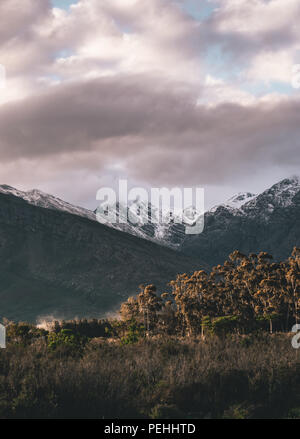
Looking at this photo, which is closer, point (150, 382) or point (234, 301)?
point (150, 382)

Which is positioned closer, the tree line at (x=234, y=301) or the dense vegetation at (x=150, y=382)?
the dense vegetation at (x=150, y=382)

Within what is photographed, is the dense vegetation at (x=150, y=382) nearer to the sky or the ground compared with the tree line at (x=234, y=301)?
nearer to the ground

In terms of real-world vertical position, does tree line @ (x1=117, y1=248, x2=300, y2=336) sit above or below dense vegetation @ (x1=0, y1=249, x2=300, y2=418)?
above

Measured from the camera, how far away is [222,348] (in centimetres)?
3775

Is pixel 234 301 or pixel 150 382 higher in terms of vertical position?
pixel 234 301

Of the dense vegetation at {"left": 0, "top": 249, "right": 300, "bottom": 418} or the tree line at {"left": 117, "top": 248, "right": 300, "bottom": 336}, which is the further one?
the tree line at {"left": 117, "top": 248, "right": 300, "bottom": 336}
